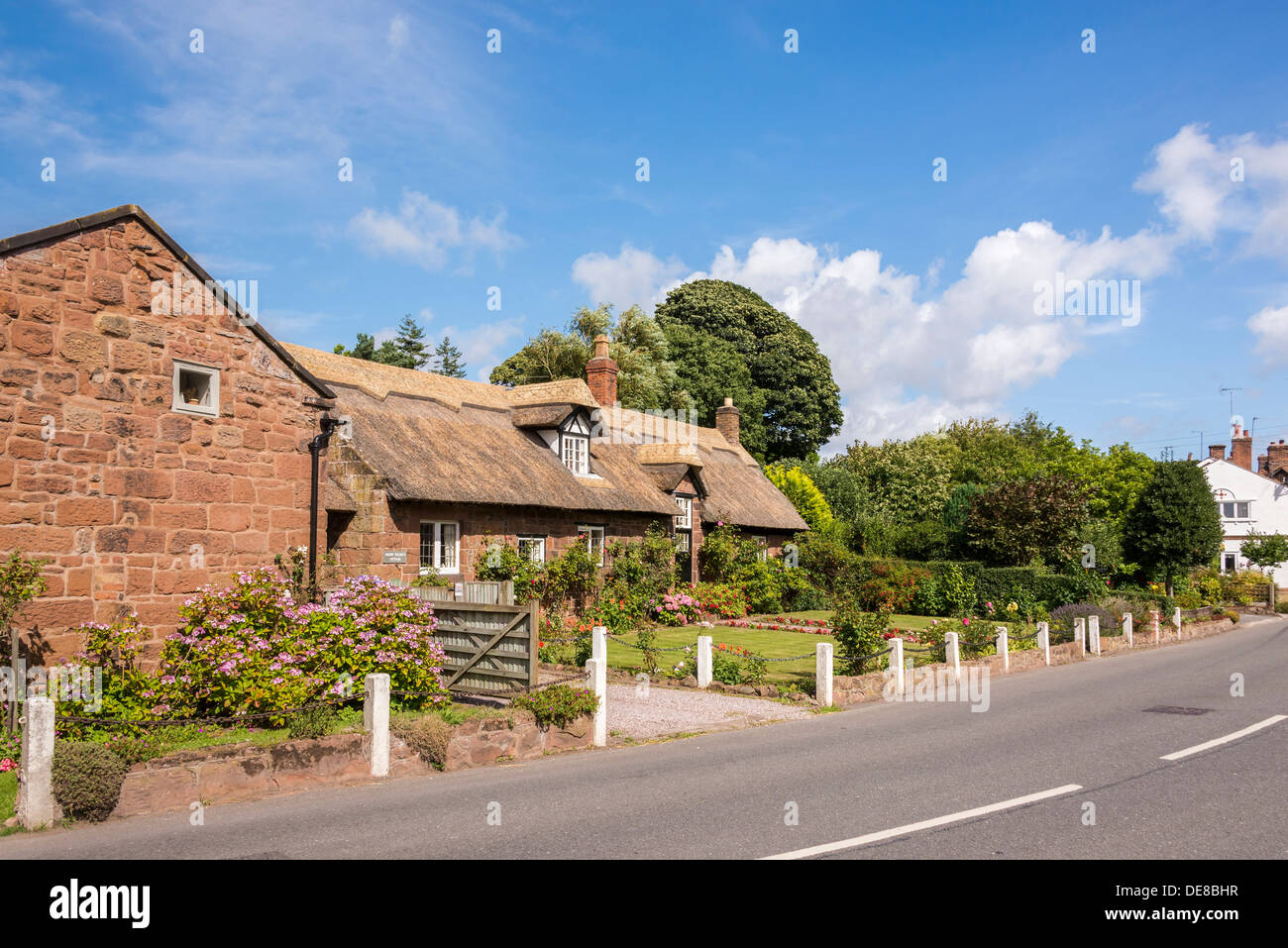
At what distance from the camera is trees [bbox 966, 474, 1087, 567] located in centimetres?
3547

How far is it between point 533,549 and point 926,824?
16.5 metres

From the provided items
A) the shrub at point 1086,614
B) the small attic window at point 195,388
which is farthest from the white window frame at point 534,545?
the shrub at point 1086,614

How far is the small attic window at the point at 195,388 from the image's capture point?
12.4 m

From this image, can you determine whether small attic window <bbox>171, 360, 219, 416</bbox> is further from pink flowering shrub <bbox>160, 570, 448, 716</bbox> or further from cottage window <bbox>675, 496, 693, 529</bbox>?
cottage window <bbox>675, 496, 693, 529</bbox>

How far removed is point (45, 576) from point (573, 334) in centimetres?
3909

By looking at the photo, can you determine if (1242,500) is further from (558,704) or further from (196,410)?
(196,410)

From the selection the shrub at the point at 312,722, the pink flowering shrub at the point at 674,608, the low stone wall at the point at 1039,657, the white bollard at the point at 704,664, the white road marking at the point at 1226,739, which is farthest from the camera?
the pink flowering shrub at the point at 674,608

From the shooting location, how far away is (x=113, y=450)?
11625 millimetres

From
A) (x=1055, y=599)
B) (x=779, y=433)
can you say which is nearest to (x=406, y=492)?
(x=1055, y=599)

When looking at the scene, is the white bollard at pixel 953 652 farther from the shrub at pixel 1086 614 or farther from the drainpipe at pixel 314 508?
the drainpipe at pixel 314 508

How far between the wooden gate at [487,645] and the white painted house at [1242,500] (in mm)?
56091

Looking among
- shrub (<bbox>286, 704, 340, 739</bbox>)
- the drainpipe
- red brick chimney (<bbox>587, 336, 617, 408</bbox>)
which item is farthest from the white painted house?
shrub (<bbox>286, 704, 340, 739</bbox>)

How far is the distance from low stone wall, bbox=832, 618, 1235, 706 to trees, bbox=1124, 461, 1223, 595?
16.4 ft
